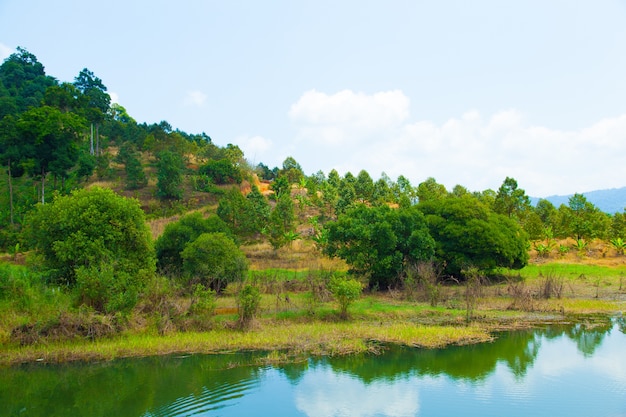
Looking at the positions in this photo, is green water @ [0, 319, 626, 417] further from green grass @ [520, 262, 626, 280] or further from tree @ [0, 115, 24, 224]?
tree @ [0, 115, 24, 224]

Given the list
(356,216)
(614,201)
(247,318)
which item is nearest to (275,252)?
(356,216)

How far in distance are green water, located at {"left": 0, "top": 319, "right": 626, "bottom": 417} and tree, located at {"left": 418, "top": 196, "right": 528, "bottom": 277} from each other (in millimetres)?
9489

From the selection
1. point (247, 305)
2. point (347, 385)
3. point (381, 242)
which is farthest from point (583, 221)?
point (347, 385)

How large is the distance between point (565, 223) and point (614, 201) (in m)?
176

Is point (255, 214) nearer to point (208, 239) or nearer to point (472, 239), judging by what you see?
point (208, 239)

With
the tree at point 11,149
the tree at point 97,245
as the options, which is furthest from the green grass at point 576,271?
the tree at point 11,149

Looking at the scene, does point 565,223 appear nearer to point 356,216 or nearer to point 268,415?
point 356,216

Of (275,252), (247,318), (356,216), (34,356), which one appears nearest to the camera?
(34,356)

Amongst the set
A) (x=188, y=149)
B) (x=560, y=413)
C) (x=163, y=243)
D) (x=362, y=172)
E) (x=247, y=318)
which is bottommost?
(x=560, y=413)

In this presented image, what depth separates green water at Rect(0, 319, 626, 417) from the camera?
1075 centimetres

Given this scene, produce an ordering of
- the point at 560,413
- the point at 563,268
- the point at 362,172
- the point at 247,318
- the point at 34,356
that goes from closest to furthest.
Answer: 1. the point at 560,413
2. the point at 34,356
3. the point at 247,318
4. the point at 563,268
5. the point at 362,172

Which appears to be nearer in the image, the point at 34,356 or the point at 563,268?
the point at 34,356

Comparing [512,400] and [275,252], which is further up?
[275,252]

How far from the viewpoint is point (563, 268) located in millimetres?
30531
